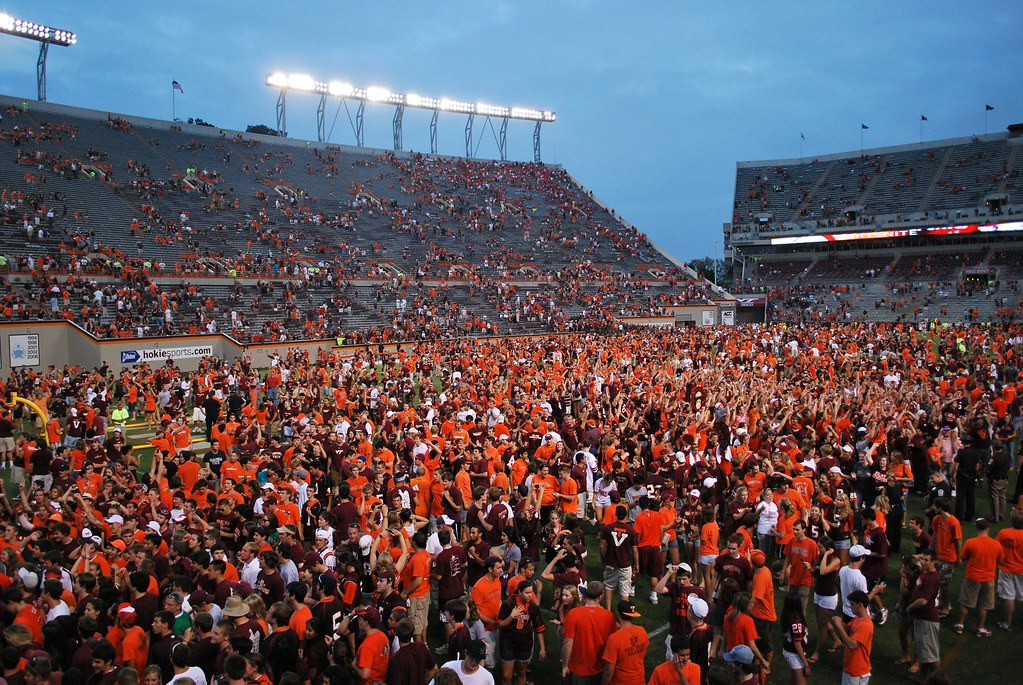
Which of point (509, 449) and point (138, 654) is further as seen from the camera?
point (509, 449)

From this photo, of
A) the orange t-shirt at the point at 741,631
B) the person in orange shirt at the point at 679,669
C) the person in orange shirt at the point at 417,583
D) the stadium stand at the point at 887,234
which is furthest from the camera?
the stadium stand at the point at 887,234

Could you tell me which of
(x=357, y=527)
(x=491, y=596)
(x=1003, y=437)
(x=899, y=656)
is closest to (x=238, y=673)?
(x=491, y=596)

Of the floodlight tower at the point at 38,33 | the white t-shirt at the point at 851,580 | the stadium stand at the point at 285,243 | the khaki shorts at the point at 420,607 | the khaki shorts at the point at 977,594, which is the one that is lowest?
the khaki shorts at the point at 420,607

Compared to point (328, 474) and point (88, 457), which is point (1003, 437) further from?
point (88, 457)

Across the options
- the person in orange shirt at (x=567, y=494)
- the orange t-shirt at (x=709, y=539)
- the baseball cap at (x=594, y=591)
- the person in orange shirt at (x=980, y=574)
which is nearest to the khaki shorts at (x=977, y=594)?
the person in orange shirt at (x=980, y=574)

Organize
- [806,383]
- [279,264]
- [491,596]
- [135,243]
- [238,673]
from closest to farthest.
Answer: [238,673] → [491,596] → [806,383] → [135,243] → [279,264]

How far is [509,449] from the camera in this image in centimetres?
1098

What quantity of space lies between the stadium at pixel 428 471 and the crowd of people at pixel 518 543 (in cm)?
4

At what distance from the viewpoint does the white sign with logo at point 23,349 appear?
24.8 meters

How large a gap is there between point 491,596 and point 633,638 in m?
1.38

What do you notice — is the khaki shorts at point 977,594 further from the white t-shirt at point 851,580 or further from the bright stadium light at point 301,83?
the bright stadium light at point 301,83

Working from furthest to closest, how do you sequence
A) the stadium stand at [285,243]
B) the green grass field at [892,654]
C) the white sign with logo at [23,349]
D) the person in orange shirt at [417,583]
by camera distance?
1. the stadium stand at [285,243]
2. the white sign with logo at [23,349]
3. the green grass field at [892,654]
4. the person in orange shirt at [417,583]

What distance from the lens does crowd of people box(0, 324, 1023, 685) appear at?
5344 millimetres

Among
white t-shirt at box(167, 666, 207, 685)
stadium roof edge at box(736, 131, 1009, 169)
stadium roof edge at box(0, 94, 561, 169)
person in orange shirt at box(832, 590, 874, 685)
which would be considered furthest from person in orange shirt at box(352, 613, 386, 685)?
stadium roof edge at box(736, 131, 1009, 169)
